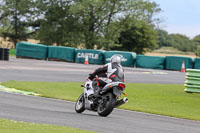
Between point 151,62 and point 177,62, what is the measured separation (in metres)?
2.18

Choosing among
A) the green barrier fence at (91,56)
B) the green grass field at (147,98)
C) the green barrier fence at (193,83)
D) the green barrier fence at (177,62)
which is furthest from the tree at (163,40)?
the green grass field at (147,98)

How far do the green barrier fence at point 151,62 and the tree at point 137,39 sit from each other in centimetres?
3813

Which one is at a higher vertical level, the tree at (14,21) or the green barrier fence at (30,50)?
the tree at (14,21)

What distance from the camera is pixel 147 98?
1767cm

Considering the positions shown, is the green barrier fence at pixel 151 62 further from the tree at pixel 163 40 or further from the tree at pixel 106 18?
the tree at pixel 163 40

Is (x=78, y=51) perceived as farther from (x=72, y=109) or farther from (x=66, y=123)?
(x=66, y=123)

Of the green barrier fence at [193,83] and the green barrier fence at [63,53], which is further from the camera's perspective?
the green barrier fence at [63,53]

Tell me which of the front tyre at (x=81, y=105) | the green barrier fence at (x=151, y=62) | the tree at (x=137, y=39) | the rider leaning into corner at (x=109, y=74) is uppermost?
the tree at (x=137, y=39)

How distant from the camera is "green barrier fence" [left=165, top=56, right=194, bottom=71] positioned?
37.6m

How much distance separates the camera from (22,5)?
61.8 meters

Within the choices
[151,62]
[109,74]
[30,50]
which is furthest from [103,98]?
[30,50]

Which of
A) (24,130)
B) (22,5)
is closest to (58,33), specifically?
(22,5)

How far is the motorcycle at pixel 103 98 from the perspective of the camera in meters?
11.1

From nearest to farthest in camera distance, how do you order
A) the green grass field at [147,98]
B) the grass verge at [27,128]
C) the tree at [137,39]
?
1. the grass verge at [27,128]
2. the green grass field at [147,98]
3. the tree at [137,39]
